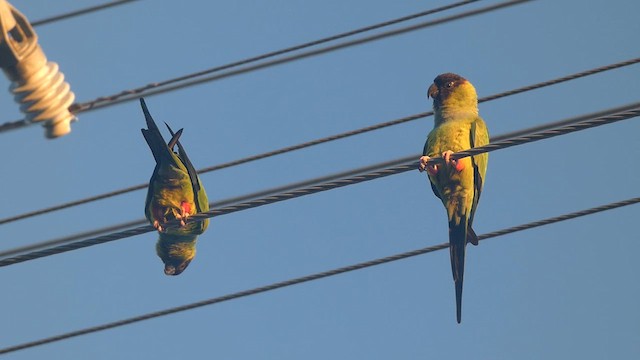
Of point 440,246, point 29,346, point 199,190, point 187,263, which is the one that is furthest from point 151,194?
point 440,246

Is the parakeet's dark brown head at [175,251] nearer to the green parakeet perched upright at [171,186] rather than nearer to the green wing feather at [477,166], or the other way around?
the green parakeet perched upright at [171,186]

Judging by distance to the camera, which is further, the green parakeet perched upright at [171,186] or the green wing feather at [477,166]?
the green parakeet perched upright at [171,186]

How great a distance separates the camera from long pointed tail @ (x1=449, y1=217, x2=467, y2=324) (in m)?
9.41

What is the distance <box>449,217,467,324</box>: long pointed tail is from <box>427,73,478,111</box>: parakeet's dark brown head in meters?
1.33

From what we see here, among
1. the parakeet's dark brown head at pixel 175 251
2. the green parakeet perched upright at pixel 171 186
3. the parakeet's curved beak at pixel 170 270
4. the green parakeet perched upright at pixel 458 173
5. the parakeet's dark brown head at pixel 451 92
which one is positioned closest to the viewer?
the green parakeet perched upright at pixel 458 173

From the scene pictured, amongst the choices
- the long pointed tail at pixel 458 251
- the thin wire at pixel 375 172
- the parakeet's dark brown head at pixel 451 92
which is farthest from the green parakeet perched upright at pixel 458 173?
the thin wire at pixel 375 172

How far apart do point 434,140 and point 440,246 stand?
2.16 meters

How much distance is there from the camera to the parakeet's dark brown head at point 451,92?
34.4 feet

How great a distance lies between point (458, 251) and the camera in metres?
9.55

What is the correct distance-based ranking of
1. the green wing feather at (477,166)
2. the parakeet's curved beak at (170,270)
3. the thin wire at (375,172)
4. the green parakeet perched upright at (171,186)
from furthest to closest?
1. the parakeet's curved beak at (170,270)
2. the green parakeet perched upright at (171,186)
3. the green wing feather at (477,166)
4. the thin wire at (375,172)

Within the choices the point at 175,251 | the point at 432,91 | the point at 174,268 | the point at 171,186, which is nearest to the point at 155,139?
the point at 171,186

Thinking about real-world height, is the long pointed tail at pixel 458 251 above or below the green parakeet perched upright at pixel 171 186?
below

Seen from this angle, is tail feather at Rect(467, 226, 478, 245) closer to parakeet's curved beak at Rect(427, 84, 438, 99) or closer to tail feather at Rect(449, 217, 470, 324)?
tail feather at Rect(449, 217, 470, 324)

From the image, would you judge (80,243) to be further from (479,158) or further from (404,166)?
(479,158)
